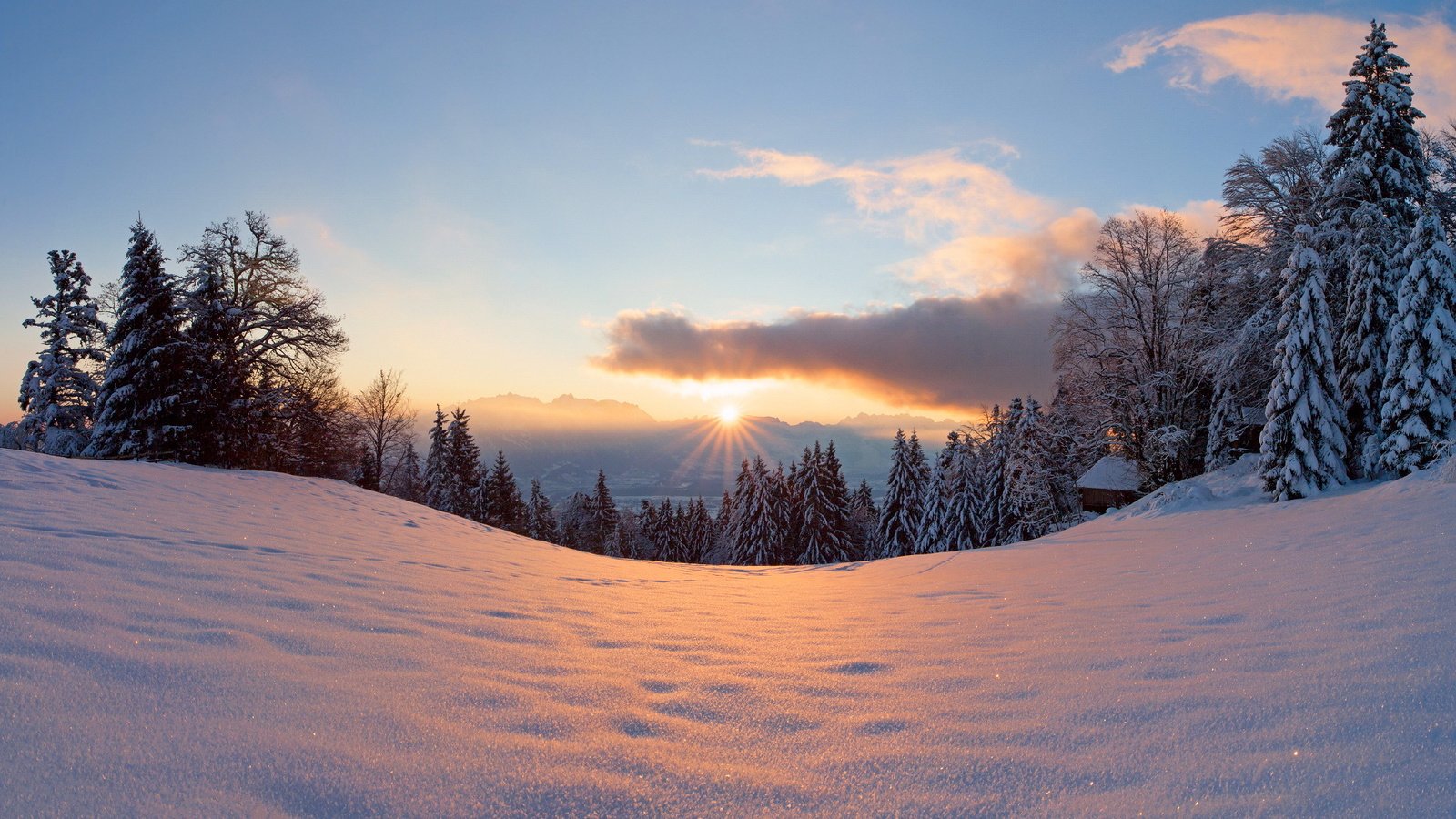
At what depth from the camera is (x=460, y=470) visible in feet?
144

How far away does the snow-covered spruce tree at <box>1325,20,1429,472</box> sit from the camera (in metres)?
16.8

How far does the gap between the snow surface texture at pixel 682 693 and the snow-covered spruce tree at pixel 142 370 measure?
16871 millimetres

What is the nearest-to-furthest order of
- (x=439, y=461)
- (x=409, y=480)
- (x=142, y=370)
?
(x=142, y=370) < (x=439, y=461) < (x=409, y=480)

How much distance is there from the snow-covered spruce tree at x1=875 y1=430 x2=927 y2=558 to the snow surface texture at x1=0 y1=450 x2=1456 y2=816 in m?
42.8

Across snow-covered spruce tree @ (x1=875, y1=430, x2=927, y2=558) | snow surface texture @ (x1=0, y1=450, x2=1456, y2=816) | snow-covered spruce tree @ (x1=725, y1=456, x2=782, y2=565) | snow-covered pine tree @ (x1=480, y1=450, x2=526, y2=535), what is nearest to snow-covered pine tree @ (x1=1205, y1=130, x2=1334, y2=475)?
snow surface texture @ (x1=0, y1=450, x2=1456, y2=816)

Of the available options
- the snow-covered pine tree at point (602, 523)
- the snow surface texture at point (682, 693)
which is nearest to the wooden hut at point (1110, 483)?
the snow surface texture at point (682, 693)

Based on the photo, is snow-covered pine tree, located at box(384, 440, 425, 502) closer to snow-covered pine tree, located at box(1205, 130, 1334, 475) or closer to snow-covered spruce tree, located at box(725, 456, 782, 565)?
snow-covered spruce tree, located at box(725, 456, 782, 565)

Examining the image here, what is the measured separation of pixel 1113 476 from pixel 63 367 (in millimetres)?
44398

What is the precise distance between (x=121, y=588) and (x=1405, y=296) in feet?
80.4

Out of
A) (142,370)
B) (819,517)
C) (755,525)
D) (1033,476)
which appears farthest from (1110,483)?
(142,370)

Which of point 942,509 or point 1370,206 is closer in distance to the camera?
point 1370,206

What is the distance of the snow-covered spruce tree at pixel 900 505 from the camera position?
48.2m

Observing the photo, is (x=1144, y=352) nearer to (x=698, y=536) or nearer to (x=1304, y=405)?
(x=1304, y=405)

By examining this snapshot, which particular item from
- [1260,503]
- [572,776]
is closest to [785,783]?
[572,776]
